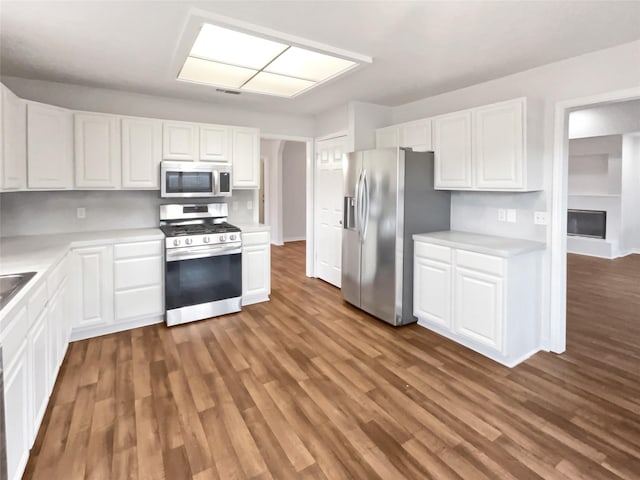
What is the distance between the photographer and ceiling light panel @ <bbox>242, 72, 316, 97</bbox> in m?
3.42

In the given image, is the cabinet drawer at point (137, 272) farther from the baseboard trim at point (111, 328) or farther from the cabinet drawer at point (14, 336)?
the cabinet drawer at point (14, 336)

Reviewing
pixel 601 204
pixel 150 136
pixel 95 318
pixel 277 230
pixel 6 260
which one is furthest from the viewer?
pixel 277 230

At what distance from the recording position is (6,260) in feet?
7.89

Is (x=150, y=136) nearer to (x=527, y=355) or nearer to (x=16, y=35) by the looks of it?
(x=16, y=35)

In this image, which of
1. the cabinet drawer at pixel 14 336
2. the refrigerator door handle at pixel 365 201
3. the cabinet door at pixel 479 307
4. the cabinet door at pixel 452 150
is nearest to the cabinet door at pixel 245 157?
the refrigerator door handle at pixel 365 201

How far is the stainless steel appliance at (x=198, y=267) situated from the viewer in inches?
143

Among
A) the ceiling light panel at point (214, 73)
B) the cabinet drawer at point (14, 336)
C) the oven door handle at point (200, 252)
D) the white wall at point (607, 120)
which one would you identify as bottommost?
the cabinet drawer at point (14, 336)

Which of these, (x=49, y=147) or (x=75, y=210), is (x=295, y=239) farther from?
(x=49, y=147)

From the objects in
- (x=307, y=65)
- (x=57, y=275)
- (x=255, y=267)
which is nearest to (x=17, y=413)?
(x=57, y=275)

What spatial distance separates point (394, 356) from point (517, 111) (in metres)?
2.26

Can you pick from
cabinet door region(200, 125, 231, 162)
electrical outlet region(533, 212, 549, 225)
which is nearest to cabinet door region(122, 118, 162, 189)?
cabinet door region(200, 125, 231, 162)

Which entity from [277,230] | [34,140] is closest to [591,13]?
[34,140]

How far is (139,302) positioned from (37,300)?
1.65m

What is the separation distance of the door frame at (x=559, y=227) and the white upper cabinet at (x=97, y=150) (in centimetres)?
406
